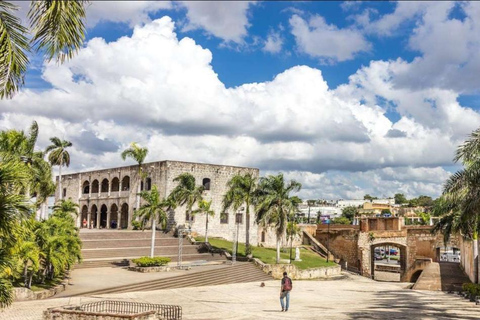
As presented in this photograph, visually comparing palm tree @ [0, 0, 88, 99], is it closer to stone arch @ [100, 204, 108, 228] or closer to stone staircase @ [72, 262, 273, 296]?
stone staircase @ [72, 262, 273, 296]

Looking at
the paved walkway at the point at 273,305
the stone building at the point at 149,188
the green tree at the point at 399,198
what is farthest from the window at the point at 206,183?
the green tree at the point at 399,198

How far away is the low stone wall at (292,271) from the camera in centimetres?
3148

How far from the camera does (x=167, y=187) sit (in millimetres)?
44531

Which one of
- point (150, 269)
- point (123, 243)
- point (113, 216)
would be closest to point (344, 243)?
point (123, 243)

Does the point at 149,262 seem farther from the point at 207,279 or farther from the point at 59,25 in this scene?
the point at 59,25

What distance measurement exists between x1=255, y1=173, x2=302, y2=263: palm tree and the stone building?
10.9 metres

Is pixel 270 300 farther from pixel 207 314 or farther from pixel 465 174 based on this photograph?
pixel 465 174

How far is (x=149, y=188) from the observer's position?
47.1 metres

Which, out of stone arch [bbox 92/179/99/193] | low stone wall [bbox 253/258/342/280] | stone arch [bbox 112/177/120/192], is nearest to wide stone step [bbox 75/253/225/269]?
low stone wall [bbox 253/258/342/280]

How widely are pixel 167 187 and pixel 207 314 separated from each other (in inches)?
1149

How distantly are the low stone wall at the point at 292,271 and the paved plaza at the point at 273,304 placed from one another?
4.76m

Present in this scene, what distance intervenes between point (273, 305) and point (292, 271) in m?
13.8

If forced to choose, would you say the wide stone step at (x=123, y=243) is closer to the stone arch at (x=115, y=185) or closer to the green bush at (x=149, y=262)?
the green bush at (x=149, y=262)

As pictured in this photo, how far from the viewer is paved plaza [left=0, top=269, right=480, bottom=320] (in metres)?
15.8
